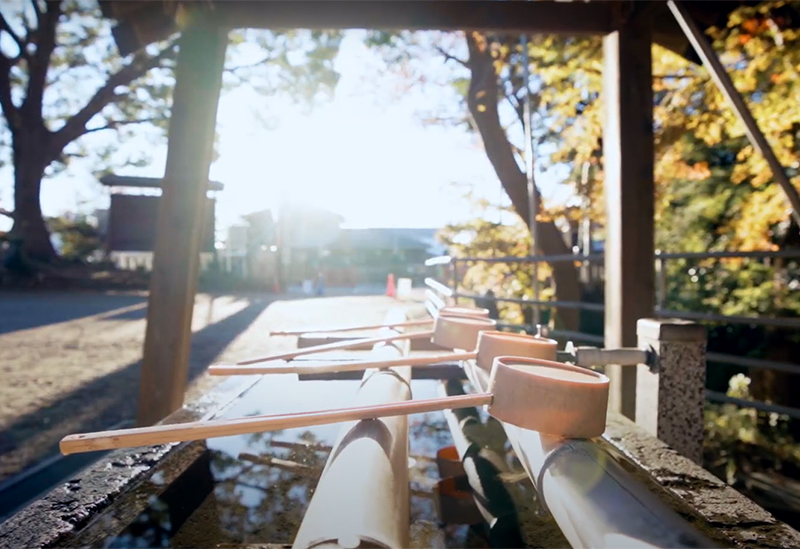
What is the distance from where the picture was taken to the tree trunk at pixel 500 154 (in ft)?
24.1

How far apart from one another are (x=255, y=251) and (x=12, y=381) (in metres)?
21.1

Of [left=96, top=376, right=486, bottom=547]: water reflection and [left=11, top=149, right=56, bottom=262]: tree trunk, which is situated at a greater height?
[left=11, top=149, right=56, bottom=262]: tree trunk

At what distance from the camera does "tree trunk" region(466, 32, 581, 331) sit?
289 inches

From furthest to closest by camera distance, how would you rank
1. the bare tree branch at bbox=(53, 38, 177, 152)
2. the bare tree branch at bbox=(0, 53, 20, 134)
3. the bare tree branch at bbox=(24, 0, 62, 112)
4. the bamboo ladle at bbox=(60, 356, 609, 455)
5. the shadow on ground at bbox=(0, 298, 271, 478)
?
the bare tree branch at bbox=(0, 53, 20, 134)
the bare tree branch at bbox=(24, 0, 62, 112)
the bare tree branch at bbox=(53, 38, 177, 152)
the shadow on ground at bbox=(0, 298, 271, 478)
the bamboo ladle at bbox=(60, 356, 609, 455)

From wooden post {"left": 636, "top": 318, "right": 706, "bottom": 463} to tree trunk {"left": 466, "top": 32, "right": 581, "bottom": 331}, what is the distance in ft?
18.5

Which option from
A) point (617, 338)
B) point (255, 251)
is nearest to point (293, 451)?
point (617, 338)

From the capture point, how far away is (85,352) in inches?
307

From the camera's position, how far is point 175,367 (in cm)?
265

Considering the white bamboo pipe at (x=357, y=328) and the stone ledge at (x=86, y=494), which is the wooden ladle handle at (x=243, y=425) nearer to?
the stone ledge at (x=86, y=494)

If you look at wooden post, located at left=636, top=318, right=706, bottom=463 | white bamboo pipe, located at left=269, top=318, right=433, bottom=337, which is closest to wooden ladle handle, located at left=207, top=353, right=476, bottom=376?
wooden post, located at left=636, top=318, right=706, bottom=463

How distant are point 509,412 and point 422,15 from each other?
95.1 inches

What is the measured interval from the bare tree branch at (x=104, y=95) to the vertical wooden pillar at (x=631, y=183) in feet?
55.6

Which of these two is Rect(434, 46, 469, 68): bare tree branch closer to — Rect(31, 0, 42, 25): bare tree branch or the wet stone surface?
the wet stone surface

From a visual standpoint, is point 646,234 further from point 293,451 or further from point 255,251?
point 255,251
